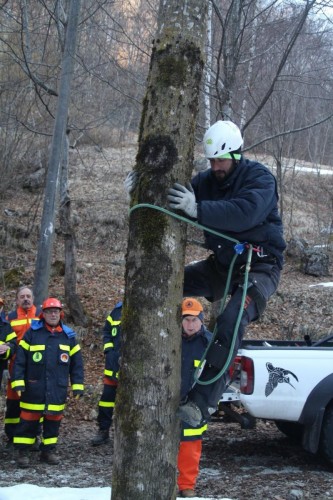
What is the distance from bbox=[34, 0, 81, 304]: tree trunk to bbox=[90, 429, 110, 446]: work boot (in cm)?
294

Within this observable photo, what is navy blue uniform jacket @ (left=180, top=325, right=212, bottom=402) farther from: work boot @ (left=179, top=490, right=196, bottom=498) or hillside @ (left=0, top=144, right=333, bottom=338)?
hillside @ (left=0, top=144, right=333, bottom=338)

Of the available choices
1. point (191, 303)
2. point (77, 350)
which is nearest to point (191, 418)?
point (191, 303)

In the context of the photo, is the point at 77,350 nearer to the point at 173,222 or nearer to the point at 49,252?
the point at 49,252

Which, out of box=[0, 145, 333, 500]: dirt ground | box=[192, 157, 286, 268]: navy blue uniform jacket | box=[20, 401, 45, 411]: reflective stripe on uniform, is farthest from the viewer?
box=[20, 401, 45, 411]: reflective stripe on uniform

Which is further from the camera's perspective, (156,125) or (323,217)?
(323,217)

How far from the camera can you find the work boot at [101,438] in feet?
27.8

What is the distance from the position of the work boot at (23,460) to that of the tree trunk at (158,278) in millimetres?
4188

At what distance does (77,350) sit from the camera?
820 cm

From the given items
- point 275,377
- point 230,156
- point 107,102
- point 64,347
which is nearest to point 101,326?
point 64,347

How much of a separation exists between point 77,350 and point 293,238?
12427 millimetres

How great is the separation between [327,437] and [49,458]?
304 cm

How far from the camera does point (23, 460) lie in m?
7.61

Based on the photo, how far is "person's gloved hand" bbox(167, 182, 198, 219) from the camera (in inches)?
146

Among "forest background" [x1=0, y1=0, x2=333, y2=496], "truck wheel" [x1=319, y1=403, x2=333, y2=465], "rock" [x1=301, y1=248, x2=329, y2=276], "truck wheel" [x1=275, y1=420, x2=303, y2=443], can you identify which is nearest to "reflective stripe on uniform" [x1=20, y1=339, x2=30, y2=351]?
"forest background" [x1=0, y1=0, x2=333, y2=496]
